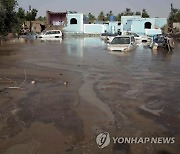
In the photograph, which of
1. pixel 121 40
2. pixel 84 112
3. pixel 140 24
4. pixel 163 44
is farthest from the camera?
pixel 140 24

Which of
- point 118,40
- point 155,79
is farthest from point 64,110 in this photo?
point 118,40

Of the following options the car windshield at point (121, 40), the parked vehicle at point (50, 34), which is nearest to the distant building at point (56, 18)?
the parked vehicle at point (50, 34)

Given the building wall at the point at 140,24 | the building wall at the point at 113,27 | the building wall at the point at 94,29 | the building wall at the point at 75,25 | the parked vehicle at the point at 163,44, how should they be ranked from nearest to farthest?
the parked vehicle at the point at 163,44 → the building wall at the point at 140,24 → the building wall at the point at 75,25 → the building wall at the point at 94,29 → the building wall at the point at 113,27

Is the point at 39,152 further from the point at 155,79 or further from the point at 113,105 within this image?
the point at 155,79

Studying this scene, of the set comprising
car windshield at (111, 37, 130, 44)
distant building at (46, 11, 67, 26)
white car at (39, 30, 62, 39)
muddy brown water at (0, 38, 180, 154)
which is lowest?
muddy brown water at (0, 38, 180, 154)

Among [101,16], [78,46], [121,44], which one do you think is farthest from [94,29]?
[121,44]

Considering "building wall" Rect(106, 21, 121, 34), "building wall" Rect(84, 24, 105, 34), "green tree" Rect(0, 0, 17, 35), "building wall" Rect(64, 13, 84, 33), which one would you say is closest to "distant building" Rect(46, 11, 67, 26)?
"building wall" Rect(64, 13, 84, 33)

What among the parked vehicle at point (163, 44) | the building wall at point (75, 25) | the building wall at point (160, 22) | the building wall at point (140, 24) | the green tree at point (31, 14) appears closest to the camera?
the parked vehicle at point (163, 44)

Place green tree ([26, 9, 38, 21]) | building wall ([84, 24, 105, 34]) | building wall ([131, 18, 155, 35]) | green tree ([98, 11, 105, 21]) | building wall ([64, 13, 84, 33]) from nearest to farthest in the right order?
building wall ([131, 18, 155, 35]) → building wall ([64, 13, 84, 33]) → building wall ([84, 24, 105, 34]) → green tree ([26, 9, 38, 21]) → green tree ([98, 11, 105, 21])

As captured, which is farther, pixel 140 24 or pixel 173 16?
pixel 173 16

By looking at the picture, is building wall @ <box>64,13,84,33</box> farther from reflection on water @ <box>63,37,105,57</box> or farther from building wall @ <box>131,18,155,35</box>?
reflection on water @ <box>63,37,105,57</box>

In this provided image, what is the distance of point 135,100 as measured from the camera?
8016mm

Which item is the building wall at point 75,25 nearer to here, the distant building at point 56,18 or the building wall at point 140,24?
the distant building at point 56,18

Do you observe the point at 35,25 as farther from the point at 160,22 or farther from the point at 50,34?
the point at 160,22
